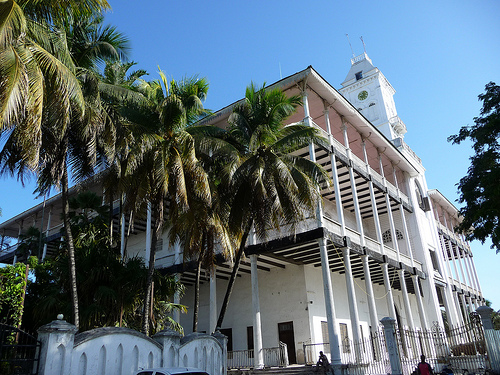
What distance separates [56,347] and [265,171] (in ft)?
29.3

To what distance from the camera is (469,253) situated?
3722 cm

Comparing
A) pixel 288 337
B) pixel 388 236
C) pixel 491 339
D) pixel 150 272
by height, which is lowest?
pixel 491 339

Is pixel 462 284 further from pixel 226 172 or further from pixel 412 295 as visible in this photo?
pixel 226 172

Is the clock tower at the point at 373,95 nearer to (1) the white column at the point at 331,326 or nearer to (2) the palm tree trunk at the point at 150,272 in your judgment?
(1) the white column at the point at 331,326

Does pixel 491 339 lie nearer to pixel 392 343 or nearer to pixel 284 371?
pixel 392 343

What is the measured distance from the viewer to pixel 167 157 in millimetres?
13000

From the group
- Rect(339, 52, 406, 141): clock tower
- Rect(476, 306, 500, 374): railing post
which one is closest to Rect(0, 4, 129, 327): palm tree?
Rect(476, 306, 500, 374): railing post

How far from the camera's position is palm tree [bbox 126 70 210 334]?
42.2 ft

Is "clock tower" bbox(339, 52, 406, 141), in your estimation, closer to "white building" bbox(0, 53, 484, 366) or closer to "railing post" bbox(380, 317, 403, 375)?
"white building" bbox(0, 53, 484, 366)

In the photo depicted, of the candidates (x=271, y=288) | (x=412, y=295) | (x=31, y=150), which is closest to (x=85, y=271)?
(x=31, y=150)

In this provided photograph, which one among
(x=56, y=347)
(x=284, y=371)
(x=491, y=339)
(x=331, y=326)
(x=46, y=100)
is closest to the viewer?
(x=56, y=347)

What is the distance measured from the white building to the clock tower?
495 centimetres

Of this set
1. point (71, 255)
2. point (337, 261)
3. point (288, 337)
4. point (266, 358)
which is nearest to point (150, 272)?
point (71, 255)

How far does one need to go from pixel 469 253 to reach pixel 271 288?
23.8 meters
